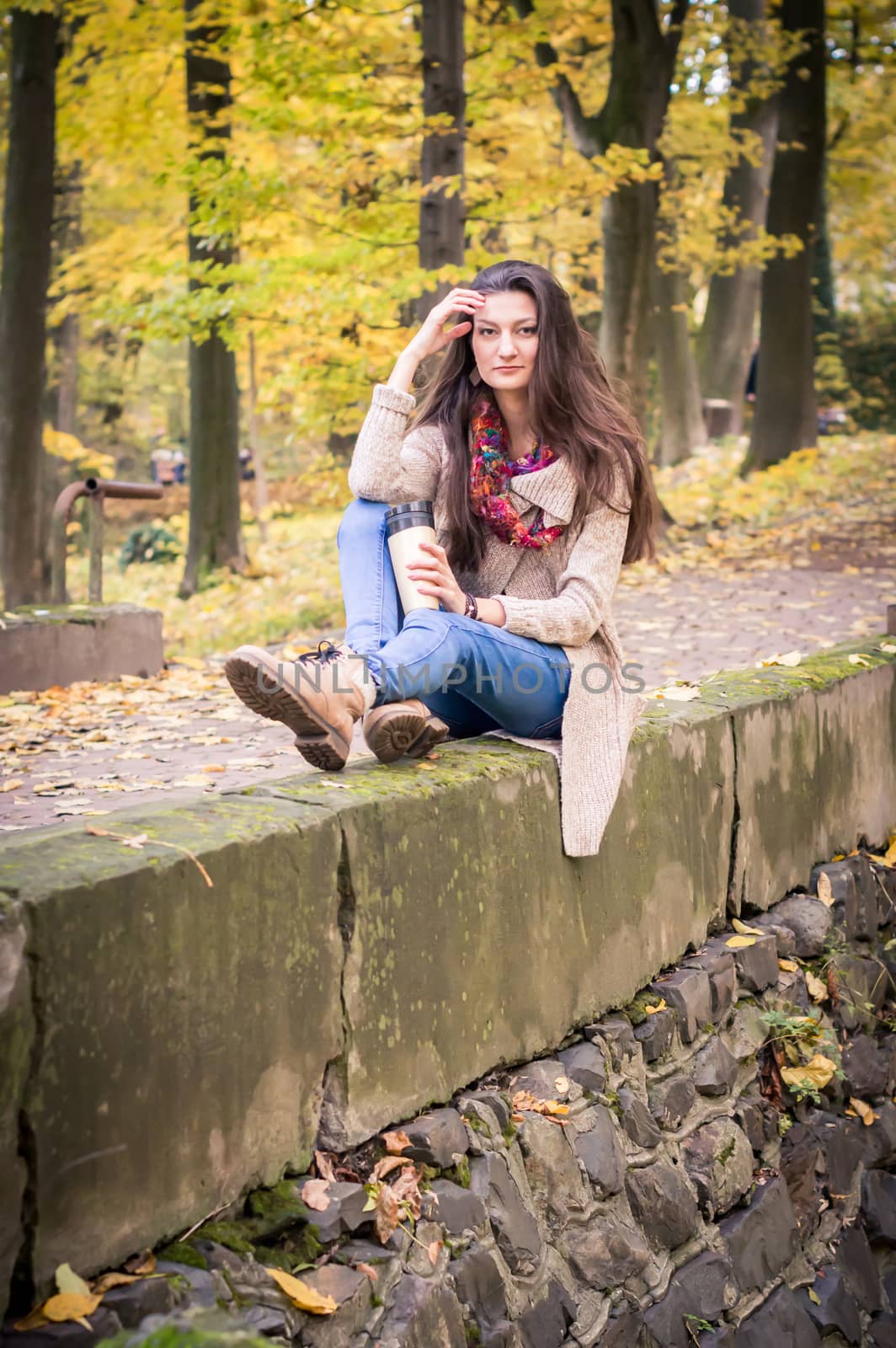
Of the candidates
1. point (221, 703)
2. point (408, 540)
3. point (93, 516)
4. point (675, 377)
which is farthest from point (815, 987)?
point (675, 377)

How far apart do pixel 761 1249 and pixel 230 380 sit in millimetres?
9559

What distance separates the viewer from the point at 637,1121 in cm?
337

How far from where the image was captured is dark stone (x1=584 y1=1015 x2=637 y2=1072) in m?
3.36

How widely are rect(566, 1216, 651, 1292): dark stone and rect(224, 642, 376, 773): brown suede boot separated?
50.8 inches

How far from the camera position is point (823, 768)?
480cm

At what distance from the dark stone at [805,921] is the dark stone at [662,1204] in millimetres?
1254

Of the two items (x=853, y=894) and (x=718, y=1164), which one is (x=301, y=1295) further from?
(x=853, y=894)

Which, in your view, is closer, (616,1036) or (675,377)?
(616,1036)

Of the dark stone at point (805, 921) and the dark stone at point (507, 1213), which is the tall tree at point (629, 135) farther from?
the dark stone at point (507, 1213)

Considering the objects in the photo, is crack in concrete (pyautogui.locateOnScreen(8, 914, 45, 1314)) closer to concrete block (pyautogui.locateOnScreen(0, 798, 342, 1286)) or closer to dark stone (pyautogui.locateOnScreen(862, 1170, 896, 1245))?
concrete block (pyautogui.locateOnScreen(0, 798, 342, 1286))

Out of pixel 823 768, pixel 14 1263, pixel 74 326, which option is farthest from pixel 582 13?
pixel 14 1263

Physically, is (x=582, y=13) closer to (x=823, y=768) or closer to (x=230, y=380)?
(x=230, y=380)

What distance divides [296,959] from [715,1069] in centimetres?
183

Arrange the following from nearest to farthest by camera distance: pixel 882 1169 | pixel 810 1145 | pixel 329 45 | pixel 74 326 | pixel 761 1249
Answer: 1. pixel 761 1249
2. pixel 810 1145
3. pixel 882 1169
4. pixel 329 45
5. pixel 74 326
